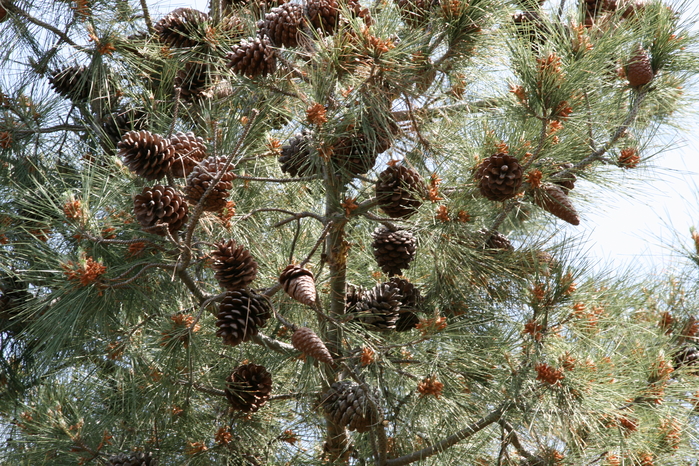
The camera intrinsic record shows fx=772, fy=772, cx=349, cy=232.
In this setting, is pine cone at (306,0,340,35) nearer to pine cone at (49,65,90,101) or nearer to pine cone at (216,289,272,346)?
pine cone at (216,289,272,346)

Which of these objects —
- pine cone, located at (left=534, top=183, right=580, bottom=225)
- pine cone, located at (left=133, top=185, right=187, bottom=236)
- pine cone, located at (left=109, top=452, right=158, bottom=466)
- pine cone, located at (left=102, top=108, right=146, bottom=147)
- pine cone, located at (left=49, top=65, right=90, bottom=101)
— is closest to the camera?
pine cone, located at (left=133, top=185, right=187, bottom=236)

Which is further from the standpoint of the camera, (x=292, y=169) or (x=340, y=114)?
(x=292, y=169)

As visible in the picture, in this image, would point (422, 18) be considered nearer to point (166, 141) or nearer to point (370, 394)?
point (166, 141)

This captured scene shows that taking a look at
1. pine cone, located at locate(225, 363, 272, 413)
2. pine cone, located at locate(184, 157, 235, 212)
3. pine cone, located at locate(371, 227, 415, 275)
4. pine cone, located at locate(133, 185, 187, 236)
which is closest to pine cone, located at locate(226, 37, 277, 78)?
pine cone, located at locate(184, 157, 235, 212)

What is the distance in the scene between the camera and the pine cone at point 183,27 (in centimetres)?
246

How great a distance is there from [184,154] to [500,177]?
0.73 meters

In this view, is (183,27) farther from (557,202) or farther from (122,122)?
(557,202)

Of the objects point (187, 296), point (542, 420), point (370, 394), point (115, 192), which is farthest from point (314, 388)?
point (115, 192)

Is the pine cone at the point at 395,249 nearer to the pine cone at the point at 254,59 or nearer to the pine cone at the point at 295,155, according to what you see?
the pine cone at the point at 295,155

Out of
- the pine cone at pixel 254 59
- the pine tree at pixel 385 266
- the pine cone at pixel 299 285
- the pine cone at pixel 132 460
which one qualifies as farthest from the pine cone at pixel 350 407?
the pine cone at pixel 254 59

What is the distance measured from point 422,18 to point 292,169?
0.55 m

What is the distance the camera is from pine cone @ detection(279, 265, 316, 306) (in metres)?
1.75

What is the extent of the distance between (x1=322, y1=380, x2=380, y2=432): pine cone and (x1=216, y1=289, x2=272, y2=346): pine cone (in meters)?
0.30

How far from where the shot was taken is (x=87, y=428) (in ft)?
7.27
